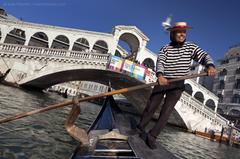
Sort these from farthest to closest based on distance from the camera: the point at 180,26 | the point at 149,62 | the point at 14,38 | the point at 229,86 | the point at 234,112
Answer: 1. the point at 229,86
2. the point at 14,38
3. the point at 234,112
4. the point at 149,62
5. the point at 180,26

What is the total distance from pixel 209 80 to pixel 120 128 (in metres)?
27.5

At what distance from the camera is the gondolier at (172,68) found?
2.51 meters

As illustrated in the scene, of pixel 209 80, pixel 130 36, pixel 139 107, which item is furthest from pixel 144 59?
pixel 209 80

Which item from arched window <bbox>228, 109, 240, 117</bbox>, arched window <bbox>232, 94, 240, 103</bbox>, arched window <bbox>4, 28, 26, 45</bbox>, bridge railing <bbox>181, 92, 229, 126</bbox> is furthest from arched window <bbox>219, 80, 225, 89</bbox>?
arched window <bbox>4, 28, 26, 45</bbox>

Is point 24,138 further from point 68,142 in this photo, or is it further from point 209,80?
point 209,80

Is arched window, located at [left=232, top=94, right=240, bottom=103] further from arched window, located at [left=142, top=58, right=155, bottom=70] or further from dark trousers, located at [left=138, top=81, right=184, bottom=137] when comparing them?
dark trousers, located at [left=138, top=81, right=184, bottom=137]

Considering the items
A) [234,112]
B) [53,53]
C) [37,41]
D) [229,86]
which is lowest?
[234,112]

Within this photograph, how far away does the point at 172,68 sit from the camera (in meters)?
2.61

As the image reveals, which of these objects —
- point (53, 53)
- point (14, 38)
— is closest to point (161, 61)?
point (53, 53)

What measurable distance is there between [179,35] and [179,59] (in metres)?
0.24

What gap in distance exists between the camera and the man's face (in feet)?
8.30

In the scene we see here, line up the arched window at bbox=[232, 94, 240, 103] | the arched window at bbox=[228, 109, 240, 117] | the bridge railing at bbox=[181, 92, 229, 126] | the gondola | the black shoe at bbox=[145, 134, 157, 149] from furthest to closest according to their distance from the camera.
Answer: the arched window at bbox=[232, 94, 240, 103]
the arched window at bbox=[228, 109, 240, 117]
the bridge railing at bbox=[181, 92, 229, 126]
the black shoe at bbox=[145, 134, 157, 149]
the gondola

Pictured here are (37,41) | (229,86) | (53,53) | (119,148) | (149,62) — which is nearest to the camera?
(119,148)

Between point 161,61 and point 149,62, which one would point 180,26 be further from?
point 149,62
